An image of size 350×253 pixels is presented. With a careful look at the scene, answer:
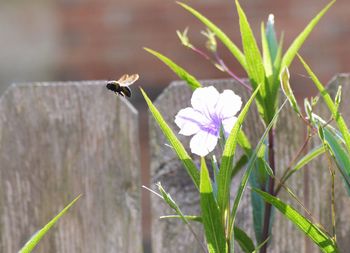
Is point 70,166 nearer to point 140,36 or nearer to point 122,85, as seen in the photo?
point 122,85

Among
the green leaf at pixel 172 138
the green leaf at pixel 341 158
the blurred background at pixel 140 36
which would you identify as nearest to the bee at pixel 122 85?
the green leaf at pixel 172 138

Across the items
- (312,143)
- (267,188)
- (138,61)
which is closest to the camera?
(267,188)

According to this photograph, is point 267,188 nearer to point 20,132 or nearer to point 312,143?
point 312,143

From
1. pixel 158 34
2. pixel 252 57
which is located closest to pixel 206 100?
pixel 252 57

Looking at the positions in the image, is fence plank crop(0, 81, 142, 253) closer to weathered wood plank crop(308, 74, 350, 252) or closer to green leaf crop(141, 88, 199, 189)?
weathered wood plank crop(308, 74, 350, 252)

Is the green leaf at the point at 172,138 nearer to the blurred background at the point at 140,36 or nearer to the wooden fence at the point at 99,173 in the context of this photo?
the wooden fence at the point at 99,173

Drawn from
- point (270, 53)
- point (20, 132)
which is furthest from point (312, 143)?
point (20, 132)

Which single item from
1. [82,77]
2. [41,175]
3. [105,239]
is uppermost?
[82,77]
